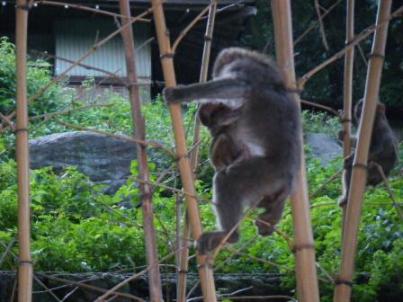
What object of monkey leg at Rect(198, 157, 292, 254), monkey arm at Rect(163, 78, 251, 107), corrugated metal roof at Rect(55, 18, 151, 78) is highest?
corrugated metal roof at Rect(55, 18, 151, 78)

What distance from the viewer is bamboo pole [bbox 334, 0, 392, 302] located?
293 centimetres

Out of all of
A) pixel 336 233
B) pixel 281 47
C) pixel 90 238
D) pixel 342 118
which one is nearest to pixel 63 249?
pixel 90 238

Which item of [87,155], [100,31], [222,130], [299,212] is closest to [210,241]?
[299,212]

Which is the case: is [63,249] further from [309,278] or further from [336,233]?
[309,278]

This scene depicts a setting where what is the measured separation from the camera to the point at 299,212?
115 inches

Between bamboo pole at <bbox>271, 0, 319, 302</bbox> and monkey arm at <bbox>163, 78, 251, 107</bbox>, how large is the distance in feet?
→ 1.31

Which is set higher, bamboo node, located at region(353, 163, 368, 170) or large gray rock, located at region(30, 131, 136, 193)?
large gray rock, located at region(30, 131, 136, 193)

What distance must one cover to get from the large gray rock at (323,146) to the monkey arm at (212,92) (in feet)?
27.3

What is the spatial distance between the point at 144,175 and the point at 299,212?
1.69 feet

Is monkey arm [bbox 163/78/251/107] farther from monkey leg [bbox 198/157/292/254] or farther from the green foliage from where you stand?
the green foliage

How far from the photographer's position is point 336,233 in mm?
6824

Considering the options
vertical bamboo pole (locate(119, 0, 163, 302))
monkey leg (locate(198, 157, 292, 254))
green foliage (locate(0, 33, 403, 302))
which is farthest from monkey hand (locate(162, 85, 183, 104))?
green foliage (locate(0, 33, 403, 302))

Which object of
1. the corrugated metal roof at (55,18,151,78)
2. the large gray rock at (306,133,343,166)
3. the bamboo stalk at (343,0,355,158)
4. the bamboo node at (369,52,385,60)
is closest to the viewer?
the bamboo node at (369,52,385,60)

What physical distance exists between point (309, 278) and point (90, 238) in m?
4.64
